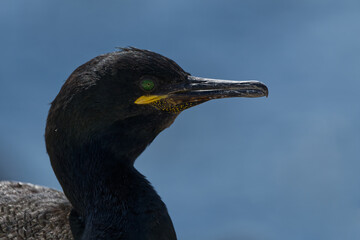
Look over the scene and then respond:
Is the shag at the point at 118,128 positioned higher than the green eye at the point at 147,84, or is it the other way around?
the green eye at the point at 147,84

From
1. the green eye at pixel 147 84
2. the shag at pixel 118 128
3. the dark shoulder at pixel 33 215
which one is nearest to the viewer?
the shag at pixel 118 128

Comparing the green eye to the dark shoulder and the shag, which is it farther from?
the dark shoulder

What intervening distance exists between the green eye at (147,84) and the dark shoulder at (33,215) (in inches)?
52.7

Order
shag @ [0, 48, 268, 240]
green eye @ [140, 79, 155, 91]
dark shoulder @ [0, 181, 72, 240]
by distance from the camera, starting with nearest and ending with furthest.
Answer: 1. shag @ [0, 48, 268, 240]
2. green eye @ [140, 79, 155, 91]
3. dark shoulder @ [0, 181, 72, 240]

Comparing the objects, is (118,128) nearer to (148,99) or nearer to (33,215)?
(148,99)

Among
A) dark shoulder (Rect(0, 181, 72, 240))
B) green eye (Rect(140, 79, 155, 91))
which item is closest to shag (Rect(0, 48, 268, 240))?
green eye (Rect(140, 79, 155, 91))

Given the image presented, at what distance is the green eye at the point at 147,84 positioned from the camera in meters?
5.20

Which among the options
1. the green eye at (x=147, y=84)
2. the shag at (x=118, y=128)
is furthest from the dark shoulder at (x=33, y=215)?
the green eye at (x=147, y=84)

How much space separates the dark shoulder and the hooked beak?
50.4 inches

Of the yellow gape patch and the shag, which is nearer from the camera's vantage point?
the shag

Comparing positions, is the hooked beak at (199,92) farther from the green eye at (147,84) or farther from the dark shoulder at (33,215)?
the dark shoulder at (33,215)

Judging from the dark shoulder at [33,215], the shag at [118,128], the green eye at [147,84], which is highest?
the green eye at [147,84]

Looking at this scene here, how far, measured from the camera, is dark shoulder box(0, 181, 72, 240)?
5551mm

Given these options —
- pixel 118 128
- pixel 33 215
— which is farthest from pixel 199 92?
pixel 33 215
